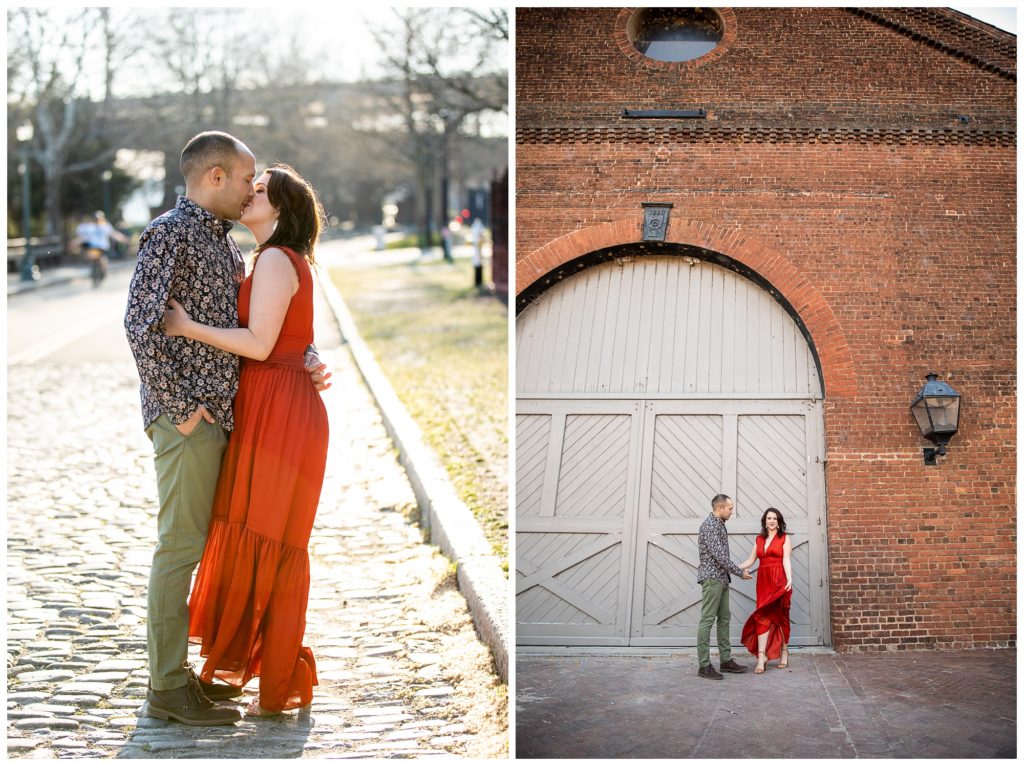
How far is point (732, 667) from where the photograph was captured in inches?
231

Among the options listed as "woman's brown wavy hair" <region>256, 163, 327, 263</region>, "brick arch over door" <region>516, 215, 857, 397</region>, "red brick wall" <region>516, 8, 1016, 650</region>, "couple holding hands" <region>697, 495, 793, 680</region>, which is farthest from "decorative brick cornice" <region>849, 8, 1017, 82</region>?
"woman's brown wavy hair" <region>256, 163, 327, 263</region>

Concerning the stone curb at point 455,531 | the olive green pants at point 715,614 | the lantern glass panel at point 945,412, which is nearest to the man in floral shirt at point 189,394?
the stone curb at point 455,531

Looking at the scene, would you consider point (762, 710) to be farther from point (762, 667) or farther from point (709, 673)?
point (762, 667)

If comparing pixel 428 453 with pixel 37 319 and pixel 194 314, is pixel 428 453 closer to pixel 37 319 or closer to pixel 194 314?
pixel 194 314

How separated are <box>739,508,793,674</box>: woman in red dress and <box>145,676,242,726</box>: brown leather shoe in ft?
10.5

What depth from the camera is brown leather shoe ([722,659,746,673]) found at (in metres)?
5.83

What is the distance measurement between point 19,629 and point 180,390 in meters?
1.88

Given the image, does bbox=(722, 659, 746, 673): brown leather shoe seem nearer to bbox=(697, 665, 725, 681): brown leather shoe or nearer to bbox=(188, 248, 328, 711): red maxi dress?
bbox=(697, 665, 725, 681): brown leather shoe

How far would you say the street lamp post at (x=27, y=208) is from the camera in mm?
25280

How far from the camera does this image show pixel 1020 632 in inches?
179

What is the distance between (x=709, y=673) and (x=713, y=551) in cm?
68

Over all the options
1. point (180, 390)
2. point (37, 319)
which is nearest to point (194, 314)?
point (180, 390)

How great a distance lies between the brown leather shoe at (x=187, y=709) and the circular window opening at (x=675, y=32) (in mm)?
3584

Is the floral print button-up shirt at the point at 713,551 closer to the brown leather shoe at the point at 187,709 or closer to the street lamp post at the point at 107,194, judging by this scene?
the brown leather shoe at the point at 187,709
